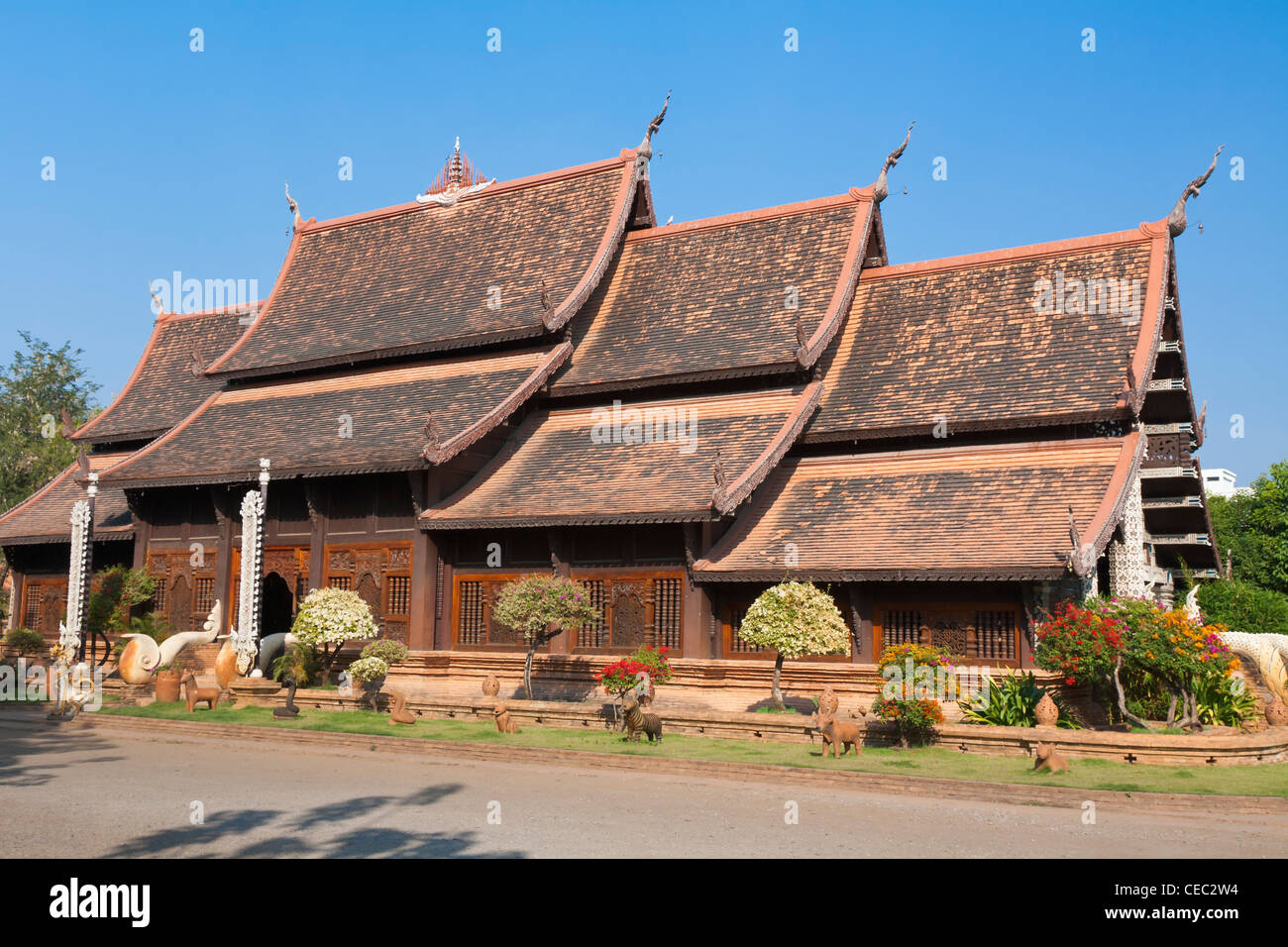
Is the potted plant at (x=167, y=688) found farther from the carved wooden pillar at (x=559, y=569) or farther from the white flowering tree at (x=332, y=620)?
the carved wooden pillar at (x=559, y=569)

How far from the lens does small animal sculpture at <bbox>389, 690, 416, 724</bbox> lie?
19.5m

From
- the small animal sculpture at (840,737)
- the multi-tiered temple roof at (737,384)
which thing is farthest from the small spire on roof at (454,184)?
the small animal sculpture at (840,737)

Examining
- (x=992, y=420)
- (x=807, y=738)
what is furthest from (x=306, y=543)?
(x=992, y=420)

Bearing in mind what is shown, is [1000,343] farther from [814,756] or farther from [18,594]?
[18,594]

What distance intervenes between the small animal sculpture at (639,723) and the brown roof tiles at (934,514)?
3958mm

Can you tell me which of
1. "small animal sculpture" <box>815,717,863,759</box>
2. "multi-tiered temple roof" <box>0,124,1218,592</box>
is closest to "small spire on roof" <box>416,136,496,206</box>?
"multi-tiered temple roof" <box>0,124,1218,592</box>

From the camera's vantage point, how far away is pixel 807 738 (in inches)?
677

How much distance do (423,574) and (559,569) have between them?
298 centimetres

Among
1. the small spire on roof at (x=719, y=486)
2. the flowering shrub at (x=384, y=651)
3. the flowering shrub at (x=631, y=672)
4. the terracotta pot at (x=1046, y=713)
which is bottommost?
the terracotta pot at (x=1046, y=713)

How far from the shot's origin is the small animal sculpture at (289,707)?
798 inches

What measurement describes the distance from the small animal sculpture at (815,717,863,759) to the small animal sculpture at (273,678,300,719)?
32.0 feet

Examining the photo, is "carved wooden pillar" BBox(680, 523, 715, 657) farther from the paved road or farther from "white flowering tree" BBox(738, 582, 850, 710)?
the paved road

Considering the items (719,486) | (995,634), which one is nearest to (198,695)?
(719,486)

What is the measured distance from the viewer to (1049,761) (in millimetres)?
14273
